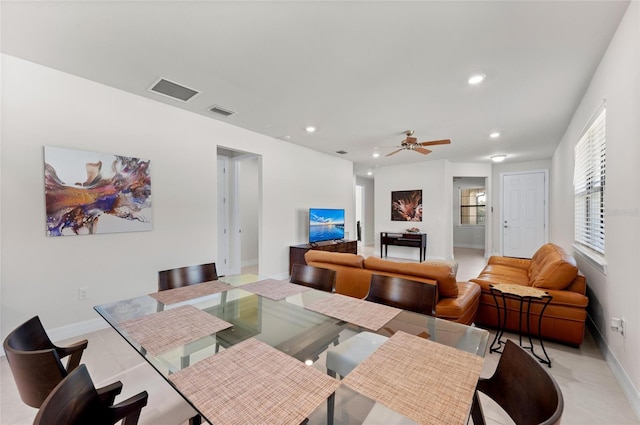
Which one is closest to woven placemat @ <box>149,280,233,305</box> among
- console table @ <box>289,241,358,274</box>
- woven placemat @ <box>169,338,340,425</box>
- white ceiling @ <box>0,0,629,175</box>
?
woven placemat @ <box>169,338,340,425</box>

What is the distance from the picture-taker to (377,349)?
1.18 meters

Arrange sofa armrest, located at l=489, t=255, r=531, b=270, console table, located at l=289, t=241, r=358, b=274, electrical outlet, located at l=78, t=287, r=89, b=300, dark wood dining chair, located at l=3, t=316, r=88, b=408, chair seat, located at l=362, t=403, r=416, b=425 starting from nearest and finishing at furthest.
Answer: chair seat, located at l=362, t=403, r=416, b=425 → dark wood dining chair, located at l=3, t=316, r=88, b=408 → electrical outlet, located at l=78, t=287, r=89, b=300 → sofa armrest, located at l=489, t=255, r=531, b=270 → console table, located at l=289, t=241, r=358, b=274

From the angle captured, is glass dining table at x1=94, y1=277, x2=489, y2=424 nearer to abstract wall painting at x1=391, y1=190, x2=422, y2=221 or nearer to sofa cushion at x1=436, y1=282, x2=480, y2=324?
sofa cushion at x1=436, y1=282, x2=480, y2=324

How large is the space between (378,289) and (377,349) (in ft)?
3.02

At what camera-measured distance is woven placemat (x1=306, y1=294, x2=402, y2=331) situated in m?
1.47

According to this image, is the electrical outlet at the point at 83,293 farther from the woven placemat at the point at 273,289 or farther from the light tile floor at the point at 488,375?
the woven placemat at the point at 273,289

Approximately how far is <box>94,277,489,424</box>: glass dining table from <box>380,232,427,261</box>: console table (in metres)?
5.32

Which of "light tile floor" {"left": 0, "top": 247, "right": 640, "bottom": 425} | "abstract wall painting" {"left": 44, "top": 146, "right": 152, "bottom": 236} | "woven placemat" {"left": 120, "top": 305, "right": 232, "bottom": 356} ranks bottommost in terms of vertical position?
"light tile floor" {"left": 0, "top": 247, "right": 640, "bottom": 425}

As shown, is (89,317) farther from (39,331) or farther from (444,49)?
(444,49)

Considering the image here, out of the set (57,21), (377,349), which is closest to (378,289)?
(377,349)

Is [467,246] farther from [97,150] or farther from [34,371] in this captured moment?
[34,371]

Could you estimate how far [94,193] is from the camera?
9.43ft

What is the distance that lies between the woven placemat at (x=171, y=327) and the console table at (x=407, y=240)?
5.96 meters

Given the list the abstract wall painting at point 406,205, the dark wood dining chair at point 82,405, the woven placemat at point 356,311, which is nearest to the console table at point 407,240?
the abstract wall painting at point 406,205
